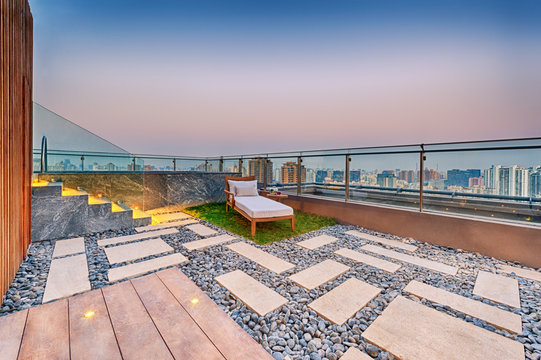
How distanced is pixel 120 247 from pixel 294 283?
2752mm

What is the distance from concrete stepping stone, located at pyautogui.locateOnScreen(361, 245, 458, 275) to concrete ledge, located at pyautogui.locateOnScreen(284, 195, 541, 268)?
950 mm

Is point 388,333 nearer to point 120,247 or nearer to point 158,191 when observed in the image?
point 120,247

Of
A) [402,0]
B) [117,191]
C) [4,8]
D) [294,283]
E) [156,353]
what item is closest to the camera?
[156,353]

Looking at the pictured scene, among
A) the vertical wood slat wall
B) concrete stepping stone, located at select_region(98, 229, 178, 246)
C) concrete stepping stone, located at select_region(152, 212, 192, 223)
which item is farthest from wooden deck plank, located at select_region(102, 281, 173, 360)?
concrete stepping stone, located at select_region(152, 212, 192, 223)

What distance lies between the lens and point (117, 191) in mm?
5008

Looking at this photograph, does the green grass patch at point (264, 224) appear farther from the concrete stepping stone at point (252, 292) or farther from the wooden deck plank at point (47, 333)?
the wooden deck plank at point (47, 333)

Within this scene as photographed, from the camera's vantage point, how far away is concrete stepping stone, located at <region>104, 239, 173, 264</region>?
114 inches

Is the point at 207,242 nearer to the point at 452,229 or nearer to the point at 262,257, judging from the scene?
the point at 262,257

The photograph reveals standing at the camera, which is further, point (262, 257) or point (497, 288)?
point (262, 257)

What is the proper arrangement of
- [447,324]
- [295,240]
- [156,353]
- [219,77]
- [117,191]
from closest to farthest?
[156,353], [447,324], [295,240], [117,191], [219,77]

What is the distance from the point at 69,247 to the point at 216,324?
3.18 m

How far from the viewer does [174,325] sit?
1.54 metres

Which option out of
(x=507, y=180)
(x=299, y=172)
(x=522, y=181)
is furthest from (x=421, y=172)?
(x=299, y=172)

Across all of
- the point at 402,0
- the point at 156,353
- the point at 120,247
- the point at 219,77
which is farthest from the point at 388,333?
the point at 219,77
